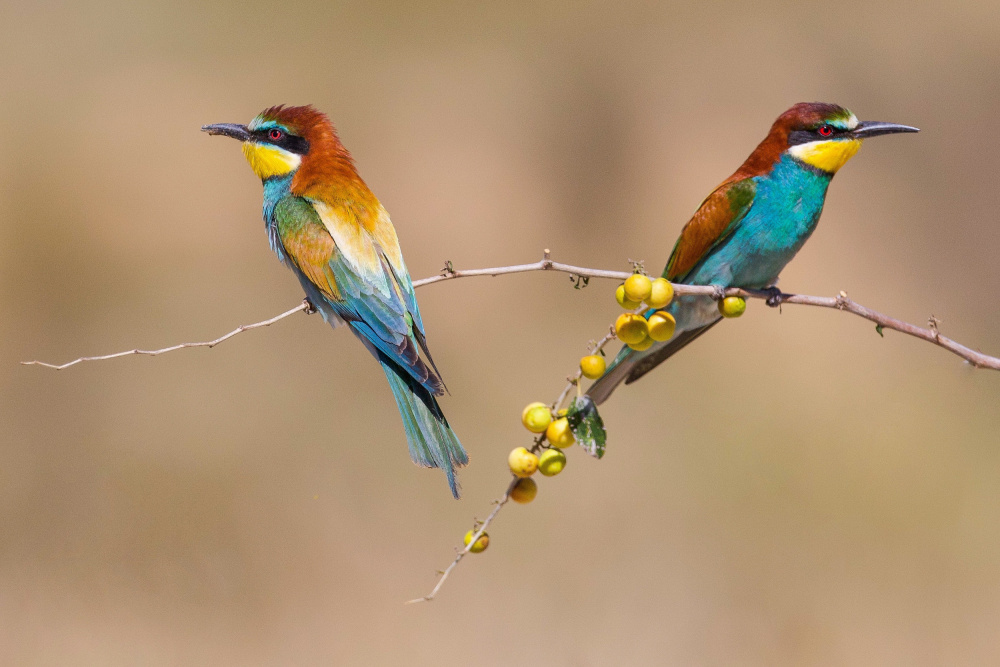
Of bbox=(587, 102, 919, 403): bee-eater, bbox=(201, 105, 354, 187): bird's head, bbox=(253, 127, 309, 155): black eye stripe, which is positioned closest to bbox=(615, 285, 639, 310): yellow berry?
bbox=(587, 102, 919, 403): bee-eater

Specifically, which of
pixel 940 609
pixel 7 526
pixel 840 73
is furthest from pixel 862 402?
pixel 7 526

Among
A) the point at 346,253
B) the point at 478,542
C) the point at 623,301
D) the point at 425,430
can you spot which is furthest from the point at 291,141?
the point at 478,542

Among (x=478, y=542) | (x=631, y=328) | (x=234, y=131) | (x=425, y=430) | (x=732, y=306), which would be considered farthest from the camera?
(x=234, y=131)

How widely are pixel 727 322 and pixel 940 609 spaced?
175 centimetres

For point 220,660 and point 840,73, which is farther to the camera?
point 840,73

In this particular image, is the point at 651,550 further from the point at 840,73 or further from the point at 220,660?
the point at 840,73

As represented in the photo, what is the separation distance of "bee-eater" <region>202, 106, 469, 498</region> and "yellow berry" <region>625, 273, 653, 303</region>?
1.59ft

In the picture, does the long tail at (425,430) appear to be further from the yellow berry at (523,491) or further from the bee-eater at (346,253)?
the yellow berry at (523,491)

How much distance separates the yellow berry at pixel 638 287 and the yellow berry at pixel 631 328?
7 centimetres

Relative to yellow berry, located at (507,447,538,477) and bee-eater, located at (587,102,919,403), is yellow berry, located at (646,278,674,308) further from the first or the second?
bee-eater, located at (587,102,919,403)

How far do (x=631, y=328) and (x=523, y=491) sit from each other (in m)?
0.31

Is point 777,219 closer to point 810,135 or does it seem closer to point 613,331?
point 810,135

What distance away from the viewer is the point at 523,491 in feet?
4.55

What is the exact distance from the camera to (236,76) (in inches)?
176
